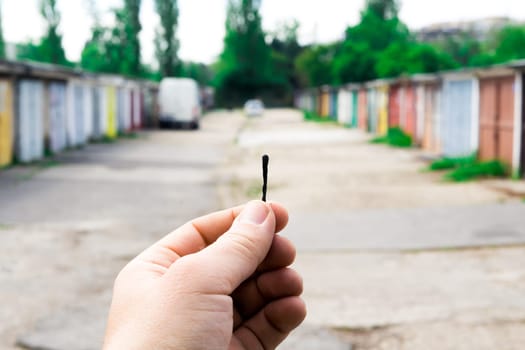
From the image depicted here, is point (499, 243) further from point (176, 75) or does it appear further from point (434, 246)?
point (176, 75)

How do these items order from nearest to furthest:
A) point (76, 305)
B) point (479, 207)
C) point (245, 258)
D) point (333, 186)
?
1. point (245, 258)
2. point (76, 305)
3. point (479, 207)
4. point (333, 186)

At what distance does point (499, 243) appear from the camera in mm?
8453

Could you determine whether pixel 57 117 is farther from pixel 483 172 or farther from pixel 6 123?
pixel 483 172

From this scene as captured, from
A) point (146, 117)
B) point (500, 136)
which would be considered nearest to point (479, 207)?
point (500, 136)

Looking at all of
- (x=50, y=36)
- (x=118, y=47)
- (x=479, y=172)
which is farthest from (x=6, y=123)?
(x=118, y=47)

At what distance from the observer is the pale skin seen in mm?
1576

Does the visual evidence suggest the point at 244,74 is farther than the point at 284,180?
Yes

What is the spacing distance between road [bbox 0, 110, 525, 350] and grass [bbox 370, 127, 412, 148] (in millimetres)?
6307

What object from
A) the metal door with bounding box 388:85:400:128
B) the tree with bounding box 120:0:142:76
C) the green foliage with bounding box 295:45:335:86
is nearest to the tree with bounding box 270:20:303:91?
the green foliage with bounding box 295:45:335:86

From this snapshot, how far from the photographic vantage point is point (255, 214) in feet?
5.56

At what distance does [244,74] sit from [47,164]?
64.0 meters

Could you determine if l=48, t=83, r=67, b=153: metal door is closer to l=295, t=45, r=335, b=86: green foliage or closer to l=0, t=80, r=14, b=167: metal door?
l=0, t=80, r=14, b=167: metal door

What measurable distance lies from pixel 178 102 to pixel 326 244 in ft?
93.6

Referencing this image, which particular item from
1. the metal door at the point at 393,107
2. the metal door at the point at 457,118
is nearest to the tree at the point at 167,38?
the metal door at the point at 393,107
